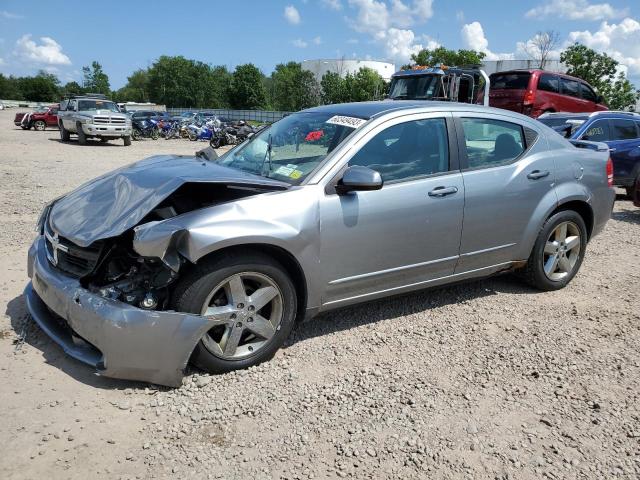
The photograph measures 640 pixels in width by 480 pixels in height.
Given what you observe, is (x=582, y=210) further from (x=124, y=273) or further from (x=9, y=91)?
(x=9, y=91)

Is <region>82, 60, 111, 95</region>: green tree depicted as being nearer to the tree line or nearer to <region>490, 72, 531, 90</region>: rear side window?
the tree line

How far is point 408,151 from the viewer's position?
3.94m

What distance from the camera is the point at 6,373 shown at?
3.21m

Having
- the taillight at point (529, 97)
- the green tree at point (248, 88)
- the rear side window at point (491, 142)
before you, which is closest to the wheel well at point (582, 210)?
the rear side window at point (491, 142)

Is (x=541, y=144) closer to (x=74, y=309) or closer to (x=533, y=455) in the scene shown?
(x=533, y=455)

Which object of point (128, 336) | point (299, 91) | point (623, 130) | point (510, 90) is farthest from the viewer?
point (299, 91)

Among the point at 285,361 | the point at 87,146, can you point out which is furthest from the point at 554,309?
the point at 87,146

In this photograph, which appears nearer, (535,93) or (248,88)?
(535,93)

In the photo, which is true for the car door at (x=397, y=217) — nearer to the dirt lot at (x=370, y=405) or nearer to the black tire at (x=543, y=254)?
the dirt lot at (x=370, y=405)

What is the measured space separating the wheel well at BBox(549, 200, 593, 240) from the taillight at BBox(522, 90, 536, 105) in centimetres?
1035

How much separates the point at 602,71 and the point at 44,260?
37.1 meters

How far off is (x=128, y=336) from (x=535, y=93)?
14103mm

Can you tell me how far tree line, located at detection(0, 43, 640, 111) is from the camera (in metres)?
68.2

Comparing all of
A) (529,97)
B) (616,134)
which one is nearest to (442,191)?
(616,134)
